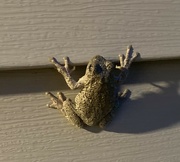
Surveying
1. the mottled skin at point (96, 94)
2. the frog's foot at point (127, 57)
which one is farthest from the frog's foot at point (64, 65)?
the frog's foot at point (127, 57)

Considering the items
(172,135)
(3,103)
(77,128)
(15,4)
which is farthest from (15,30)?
(172,135)

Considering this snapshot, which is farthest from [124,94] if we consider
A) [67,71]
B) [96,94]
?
[67,71]

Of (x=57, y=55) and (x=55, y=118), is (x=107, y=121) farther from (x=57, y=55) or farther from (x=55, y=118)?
(x=57, y=55)

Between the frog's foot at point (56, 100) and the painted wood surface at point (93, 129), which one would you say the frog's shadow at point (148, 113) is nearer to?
the painted wood surface at point (93, 129)

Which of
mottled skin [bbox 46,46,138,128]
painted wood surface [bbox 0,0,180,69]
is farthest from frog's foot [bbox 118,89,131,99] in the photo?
painted wood surface [bbox 0,0,180,69]

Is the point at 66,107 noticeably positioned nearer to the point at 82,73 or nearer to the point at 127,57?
the point at 82,73

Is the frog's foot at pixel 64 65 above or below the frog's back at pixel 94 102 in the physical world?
above

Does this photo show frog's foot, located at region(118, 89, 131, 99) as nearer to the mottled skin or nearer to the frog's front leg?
the mottled skin
